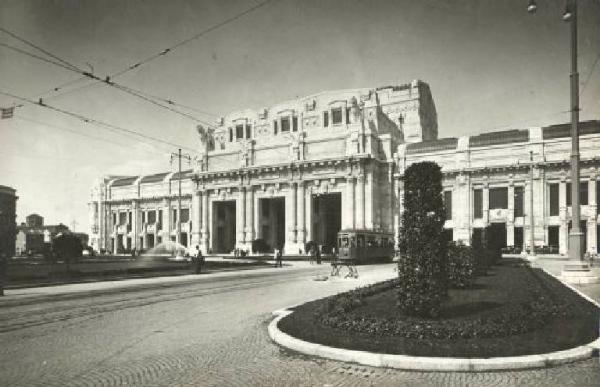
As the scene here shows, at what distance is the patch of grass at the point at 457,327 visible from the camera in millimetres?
7203

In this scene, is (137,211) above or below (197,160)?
below

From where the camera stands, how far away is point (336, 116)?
6312 cm

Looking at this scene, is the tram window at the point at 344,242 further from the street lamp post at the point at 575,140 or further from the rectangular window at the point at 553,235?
the rectangular window at the point at 553,235

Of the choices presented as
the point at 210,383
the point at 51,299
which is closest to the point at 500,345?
the point at 210,383

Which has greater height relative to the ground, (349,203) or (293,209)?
(349,203)

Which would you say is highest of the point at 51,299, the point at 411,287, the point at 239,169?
the point at 239,169

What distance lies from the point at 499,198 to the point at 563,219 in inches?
278

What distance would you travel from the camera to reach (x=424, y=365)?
6.61m

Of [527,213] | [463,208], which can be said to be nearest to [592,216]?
[527,213]

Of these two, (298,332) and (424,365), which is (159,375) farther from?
(424,365)

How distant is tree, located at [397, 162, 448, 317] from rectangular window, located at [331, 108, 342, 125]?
53771 millimetres

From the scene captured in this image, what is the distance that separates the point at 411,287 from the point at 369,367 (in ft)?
9.85

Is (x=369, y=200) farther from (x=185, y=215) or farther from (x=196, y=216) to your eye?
(x=185, y=215)

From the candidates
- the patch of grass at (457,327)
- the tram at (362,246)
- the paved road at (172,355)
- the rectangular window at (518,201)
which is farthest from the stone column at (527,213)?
the paved road at (172,355)
